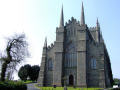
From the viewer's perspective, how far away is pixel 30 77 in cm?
10250

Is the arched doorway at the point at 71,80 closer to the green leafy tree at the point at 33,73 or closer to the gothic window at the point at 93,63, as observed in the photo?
the gothic window at the point at 93,63

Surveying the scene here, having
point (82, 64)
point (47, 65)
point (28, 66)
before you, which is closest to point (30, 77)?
point (28, 66)

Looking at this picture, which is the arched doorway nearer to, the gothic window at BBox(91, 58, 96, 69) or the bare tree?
the gothic window at BBox(91, 58, 96, 69)

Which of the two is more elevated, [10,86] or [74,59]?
[74,59]

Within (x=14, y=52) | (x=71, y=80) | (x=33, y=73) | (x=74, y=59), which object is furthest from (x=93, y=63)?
(x=33, y=73)

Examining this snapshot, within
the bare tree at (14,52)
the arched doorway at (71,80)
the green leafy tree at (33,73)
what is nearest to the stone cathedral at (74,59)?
the arched doorway at (71,80)

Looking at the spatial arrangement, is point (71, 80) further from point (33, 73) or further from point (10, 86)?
point (33, 73)

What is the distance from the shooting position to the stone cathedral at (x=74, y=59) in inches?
2030

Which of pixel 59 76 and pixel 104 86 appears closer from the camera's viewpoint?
pixel 104 86

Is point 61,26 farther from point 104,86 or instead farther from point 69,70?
point 104,86

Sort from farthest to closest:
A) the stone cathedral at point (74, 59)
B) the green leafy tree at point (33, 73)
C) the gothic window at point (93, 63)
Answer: the green leafy tree at point (33, 73) → the gothic window at point (93, 63) → the stone cathedral at point (74, 59)

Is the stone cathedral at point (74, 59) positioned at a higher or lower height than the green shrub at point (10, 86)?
higher

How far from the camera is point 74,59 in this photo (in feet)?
183

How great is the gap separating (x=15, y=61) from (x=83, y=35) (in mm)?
30974
